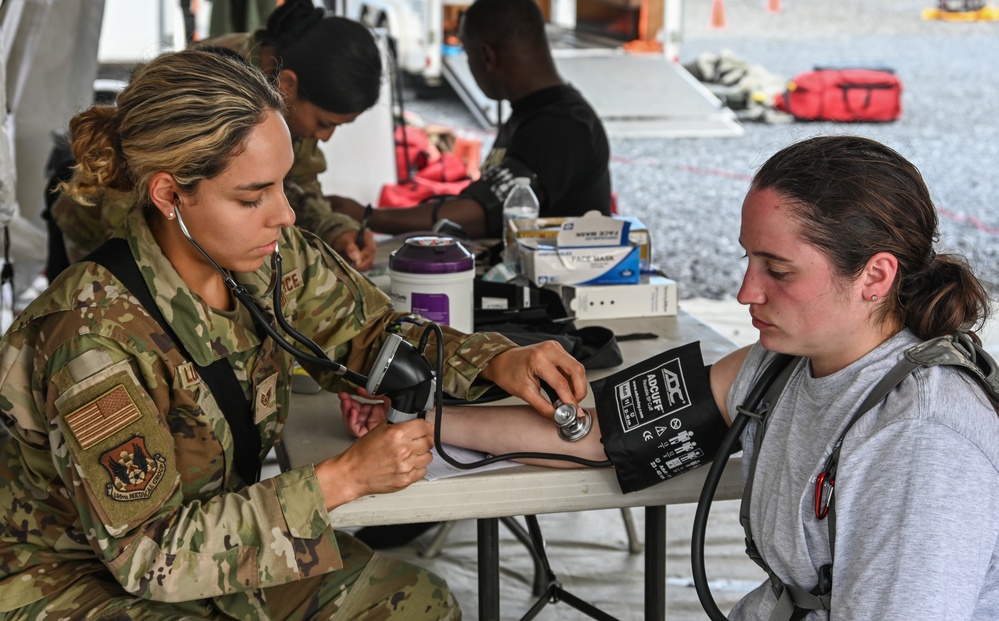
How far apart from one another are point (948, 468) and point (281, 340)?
32.5 inches

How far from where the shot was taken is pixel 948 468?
112 cm

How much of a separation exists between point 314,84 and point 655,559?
4.47ft

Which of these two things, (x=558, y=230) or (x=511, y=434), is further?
(x=558, y=230)

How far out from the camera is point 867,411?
3.96 ft

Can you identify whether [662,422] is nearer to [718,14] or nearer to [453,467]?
[453,467]

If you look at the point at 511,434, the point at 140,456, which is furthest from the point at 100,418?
the point at 511,434

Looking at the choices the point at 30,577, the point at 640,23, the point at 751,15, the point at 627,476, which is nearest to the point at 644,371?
the point at 627,476

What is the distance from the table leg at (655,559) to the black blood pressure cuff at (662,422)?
0.79ft

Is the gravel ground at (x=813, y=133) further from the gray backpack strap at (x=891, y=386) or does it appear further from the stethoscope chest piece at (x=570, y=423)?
the stethoscope chest piece at (x=570, y=423)

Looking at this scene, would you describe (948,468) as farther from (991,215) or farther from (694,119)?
(694,119)

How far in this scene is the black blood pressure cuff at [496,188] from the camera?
293cm

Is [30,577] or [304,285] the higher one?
[304,285]

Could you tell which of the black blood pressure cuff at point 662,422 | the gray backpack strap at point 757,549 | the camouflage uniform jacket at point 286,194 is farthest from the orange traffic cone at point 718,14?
the gray backpack strap at point 757,549

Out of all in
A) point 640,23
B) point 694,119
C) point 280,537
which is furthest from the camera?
point 640,23
